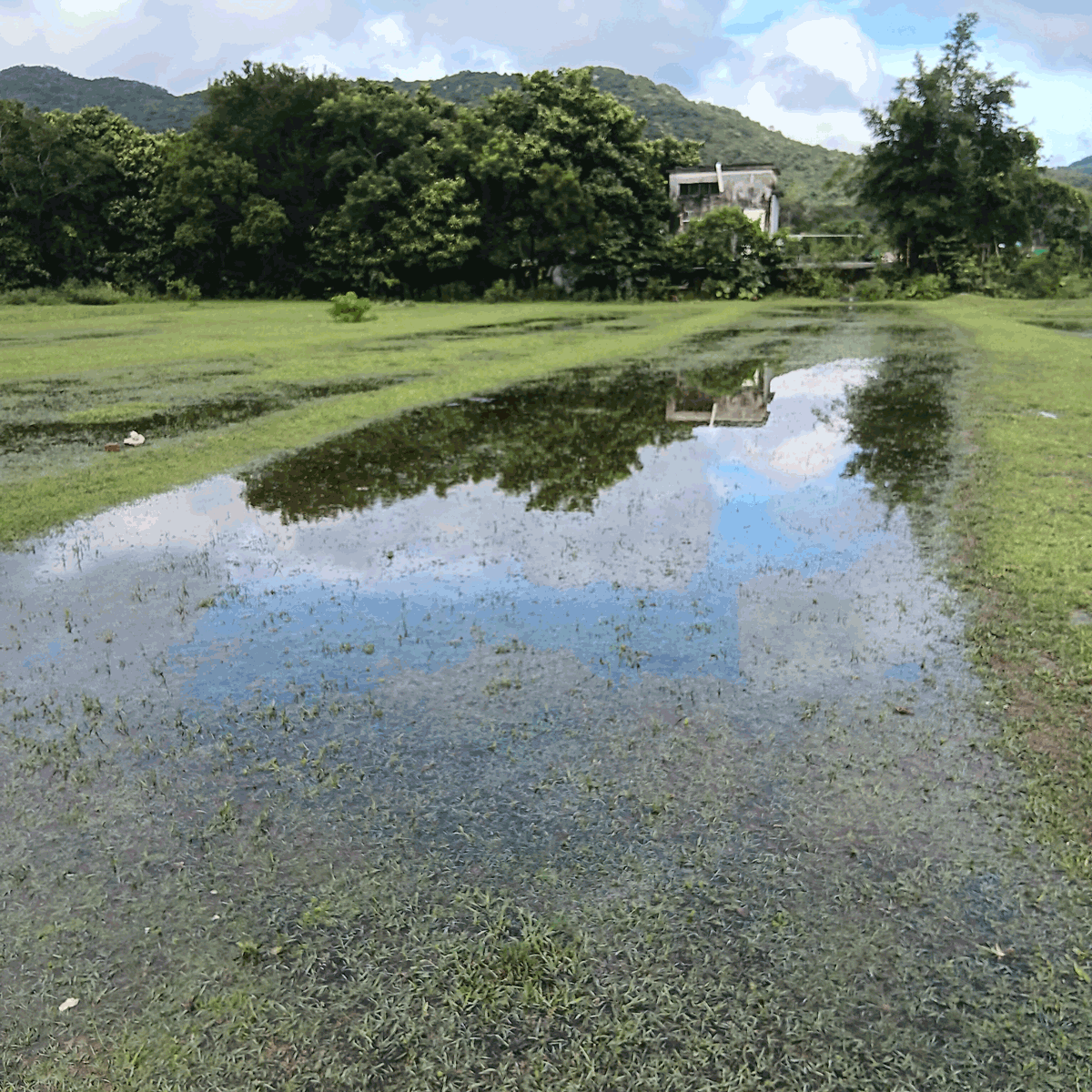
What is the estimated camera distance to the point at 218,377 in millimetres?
14133

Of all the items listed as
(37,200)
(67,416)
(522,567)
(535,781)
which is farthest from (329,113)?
(535,781)

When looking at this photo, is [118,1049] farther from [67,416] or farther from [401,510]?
[67,416]

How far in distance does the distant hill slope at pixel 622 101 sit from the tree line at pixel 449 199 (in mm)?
42628

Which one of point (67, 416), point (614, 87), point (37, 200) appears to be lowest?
point (67, 416)

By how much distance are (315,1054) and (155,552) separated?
4.49m

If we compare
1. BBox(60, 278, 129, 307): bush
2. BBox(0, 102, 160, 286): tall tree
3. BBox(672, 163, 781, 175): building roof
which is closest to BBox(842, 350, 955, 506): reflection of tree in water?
BBox(60, 278, 129, 307): bush

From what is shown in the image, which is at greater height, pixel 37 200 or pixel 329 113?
pixel 329 113

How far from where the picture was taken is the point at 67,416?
10.9 metres

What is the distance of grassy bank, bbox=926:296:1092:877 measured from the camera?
327 centimetres

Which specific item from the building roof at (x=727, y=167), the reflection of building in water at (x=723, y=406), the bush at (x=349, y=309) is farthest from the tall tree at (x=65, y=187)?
the reflection of building in water at (x=723, y=406)

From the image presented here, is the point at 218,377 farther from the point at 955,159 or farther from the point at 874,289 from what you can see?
the point at 955,159

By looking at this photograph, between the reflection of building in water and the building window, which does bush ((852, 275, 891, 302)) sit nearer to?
the building window

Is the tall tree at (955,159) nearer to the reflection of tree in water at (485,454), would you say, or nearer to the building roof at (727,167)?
the building roof at (727,167)

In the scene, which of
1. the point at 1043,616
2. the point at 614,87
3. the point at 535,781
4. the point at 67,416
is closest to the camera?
the point at 535,781
